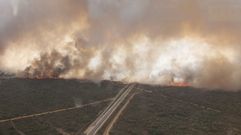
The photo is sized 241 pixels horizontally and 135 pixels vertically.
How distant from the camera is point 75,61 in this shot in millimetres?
103188

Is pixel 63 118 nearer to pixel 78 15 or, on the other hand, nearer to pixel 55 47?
pixel 55 47

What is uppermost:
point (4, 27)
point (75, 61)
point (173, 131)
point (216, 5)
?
point (216, 5)

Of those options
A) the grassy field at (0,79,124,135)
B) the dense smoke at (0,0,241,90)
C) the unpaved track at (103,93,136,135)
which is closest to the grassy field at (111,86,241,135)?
the unpaved track at (103,93,136,135)

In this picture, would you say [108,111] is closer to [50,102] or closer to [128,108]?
[128,108]

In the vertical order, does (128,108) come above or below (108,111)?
above

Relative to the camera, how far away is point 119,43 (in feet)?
362

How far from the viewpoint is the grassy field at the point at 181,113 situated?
69.1 meters

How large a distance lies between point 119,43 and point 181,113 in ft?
123

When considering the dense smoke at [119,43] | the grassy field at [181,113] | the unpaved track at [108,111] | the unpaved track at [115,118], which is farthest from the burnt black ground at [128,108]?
the dense smoke at [119,43]

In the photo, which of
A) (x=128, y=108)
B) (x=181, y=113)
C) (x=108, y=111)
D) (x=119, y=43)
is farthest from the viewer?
(x=119, y=43)

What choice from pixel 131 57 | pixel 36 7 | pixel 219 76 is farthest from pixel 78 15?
pixel 219 76

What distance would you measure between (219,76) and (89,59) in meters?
33.7

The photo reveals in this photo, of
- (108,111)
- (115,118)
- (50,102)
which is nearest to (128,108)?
(108,111)

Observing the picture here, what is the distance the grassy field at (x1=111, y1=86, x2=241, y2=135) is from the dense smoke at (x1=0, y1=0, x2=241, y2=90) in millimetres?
8032
